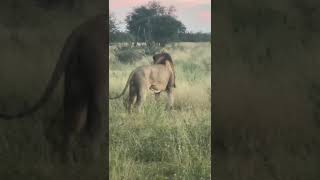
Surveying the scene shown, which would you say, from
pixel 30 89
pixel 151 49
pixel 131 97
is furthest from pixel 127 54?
pixel 30 89

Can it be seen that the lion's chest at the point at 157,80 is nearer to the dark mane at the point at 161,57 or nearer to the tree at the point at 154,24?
the dark mane at the point at 161,57

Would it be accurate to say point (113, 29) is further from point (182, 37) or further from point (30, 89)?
point (30, 89)

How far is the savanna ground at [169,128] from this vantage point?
297 cm

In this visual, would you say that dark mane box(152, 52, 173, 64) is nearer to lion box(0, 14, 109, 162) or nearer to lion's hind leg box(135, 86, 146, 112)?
lion's hind leg box(135, 86, 146, 112)

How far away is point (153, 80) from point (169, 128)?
0.31 meters

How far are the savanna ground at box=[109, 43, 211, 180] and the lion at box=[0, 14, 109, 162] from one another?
0.09m

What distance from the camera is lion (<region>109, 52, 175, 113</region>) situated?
3002mm

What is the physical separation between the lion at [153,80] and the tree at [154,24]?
0.12 metres

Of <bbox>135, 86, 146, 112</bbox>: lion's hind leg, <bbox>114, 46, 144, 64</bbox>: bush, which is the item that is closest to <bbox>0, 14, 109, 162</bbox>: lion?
<bbox>114, 46, 144, 64</bbox>: bush

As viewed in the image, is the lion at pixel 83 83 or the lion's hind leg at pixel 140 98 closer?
the lion at pixel 83 83

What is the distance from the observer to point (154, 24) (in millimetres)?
3043

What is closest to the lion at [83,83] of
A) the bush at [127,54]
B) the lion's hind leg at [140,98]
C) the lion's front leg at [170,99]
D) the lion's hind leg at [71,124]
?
the lion's hind leg at [71,124]
